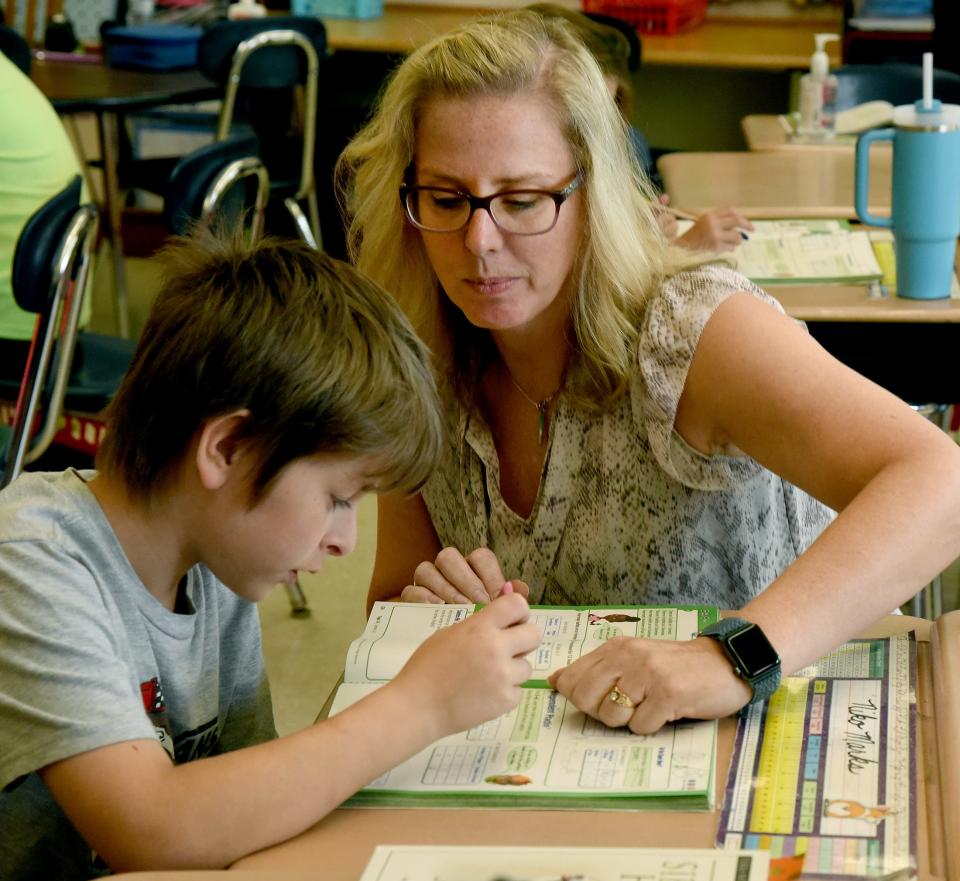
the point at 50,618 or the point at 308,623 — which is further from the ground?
the point at 50,618

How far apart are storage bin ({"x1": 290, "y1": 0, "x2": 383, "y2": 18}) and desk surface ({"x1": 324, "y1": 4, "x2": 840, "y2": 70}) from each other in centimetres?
4

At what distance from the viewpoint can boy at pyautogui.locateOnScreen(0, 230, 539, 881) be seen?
3.34ft

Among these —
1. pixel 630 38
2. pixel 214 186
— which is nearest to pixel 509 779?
pixel 214 186

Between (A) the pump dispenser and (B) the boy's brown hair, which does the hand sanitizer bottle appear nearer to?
(A) the pump dispenser

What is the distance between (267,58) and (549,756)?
346 centimetres

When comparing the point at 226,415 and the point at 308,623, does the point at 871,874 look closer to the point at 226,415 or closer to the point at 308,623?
the point at 226,415

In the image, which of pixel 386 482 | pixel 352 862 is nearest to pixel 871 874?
pixel 352 862

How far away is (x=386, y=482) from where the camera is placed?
118 cm

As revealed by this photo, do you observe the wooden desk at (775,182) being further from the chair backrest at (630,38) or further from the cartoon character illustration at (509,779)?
the cartoon character illustration at (509,779)

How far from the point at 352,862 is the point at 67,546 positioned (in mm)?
337

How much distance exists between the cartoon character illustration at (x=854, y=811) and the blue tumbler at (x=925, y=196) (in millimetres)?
1314

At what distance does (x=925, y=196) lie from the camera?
6.93 feet

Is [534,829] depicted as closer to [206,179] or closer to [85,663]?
[85,663]

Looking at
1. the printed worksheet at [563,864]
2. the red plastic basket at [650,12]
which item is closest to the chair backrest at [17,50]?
the red plastic basket at [650,12]
